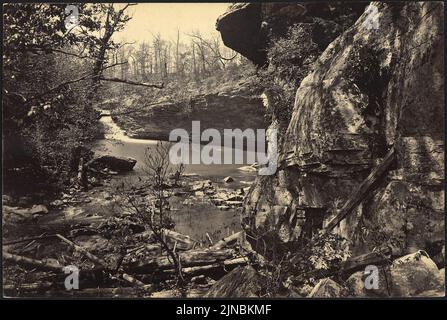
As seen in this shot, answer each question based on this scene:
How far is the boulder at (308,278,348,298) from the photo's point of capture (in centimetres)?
562

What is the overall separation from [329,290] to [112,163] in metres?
3.88

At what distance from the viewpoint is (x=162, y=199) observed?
19.7 feet

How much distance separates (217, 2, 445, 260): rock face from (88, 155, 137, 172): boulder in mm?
2009

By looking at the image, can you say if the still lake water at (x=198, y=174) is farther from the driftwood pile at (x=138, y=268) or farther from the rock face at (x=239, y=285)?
the rock face at (x=239, y=285)

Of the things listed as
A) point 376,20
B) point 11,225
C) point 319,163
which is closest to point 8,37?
point 11,225

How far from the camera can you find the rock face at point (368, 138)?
5531 mm

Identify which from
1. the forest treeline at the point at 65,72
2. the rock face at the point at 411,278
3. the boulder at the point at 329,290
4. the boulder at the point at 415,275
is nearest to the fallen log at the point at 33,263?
→ the forest treeline at the point at 65,72

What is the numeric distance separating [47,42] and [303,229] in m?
4.94

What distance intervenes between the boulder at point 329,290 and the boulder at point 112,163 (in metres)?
3.43

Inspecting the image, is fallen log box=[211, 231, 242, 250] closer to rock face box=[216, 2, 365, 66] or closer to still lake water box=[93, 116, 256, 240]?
still lake water box=[93, 116, 256, 240]

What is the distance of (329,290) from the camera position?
5.62m

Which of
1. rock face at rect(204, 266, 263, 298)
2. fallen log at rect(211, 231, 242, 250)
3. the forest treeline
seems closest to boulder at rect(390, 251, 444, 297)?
rock face at rect(204, 266, 263, 298)
